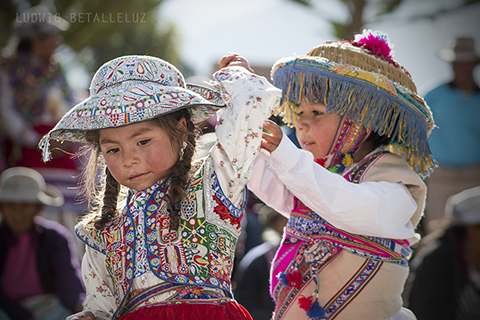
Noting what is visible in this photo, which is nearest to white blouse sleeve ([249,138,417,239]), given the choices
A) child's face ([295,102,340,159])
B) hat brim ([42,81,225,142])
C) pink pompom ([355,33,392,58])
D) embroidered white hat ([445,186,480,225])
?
child's face ([295,102,340,159])

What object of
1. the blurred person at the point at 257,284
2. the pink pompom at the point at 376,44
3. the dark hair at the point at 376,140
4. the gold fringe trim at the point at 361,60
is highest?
the pink pompom at the point at 376,44

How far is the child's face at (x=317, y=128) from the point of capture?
2.51m

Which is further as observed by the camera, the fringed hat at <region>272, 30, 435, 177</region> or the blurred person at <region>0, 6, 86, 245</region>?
the blurred person at <region>0, 6, 86, 245</region>

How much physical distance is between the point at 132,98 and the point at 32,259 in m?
2.57

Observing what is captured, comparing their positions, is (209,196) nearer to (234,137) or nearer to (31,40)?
(234,137)

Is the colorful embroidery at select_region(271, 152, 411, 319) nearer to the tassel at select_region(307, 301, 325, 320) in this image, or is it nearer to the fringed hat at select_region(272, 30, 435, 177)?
the tassel at select_region(307, 301, 325, 320)

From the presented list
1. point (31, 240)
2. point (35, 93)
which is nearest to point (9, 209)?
point (31, 240)

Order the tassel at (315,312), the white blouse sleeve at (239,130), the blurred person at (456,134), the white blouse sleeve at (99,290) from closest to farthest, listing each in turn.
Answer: the white blouse sleeve at (239,130)
the white blouse sleeve at (99,290)
the tassel at (315,312)
the blurred person at (456,134)

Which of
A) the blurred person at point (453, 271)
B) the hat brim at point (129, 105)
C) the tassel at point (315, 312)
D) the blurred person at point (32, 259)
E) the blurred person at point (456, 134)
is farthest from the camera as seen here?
the blurred person at point (456, 134)

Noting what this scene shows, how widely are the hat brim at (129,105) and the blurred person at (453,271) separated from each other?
291 centimetres

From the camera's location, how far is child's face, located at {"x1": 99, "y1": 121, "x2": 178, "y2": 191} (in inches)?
79.3

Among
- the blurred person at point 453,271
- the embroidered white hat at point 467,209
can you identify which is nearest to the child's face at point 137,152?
the blurred person at point 453,271

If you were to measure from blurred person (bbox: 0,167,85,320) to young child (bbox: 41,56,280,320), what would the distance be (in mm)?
1878

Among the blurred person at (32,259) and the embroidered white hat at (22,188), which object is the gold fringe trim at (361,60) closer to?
the blurred person at (32,259)
